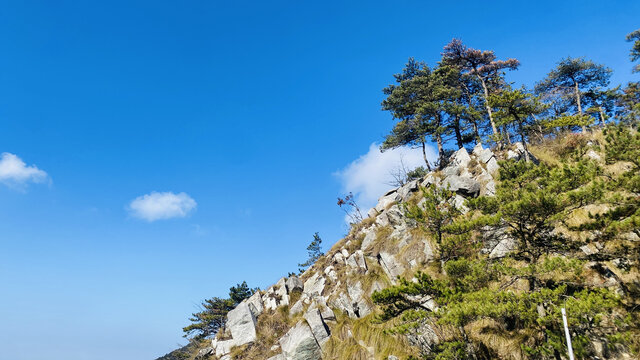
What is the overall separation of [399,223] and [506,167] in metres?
8.02

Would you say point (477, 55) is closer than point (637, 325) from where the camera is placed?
No

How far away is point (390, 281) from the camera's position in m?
Result: 15.7

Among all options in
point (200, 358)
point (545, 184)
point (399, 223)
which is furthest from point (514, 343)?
point (200, 358)

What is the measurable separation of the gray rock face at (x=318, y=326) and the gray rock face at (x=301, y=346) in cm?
19

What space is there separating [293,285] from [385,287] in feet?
26.5

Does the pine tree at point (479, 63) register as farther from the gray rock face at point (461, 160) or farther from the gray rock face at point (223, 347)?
the gray rock face at point (223, 347)

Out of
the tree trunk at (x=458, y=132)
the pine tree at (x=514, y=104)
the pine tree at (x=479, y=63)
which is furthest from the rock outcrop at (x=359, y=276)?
the pine tree at (x=479, y=63)

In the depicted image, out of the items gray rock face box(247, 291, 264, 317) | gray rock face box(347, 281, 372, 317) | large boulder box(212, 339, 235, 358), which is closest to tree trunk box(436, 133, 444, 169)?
gray rock face box(347, 281, 372, 317)

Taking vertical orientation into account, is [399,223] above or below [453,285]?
above

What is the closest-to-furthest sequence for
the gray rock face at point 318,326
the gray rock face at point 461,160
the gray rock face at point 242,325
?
the gray rock face at point 318,326
the gray rock face at point 242,325
the gray rock face at point 461,160

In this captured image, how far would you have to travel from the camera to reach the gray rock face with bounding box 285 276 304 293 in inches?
824

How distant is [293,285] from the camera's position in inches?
830

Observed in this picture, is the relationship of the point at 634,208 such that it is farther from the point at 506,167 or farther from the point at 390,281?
the point at 390,281

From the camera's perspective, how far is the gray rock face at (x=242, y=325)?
18.3 metres
